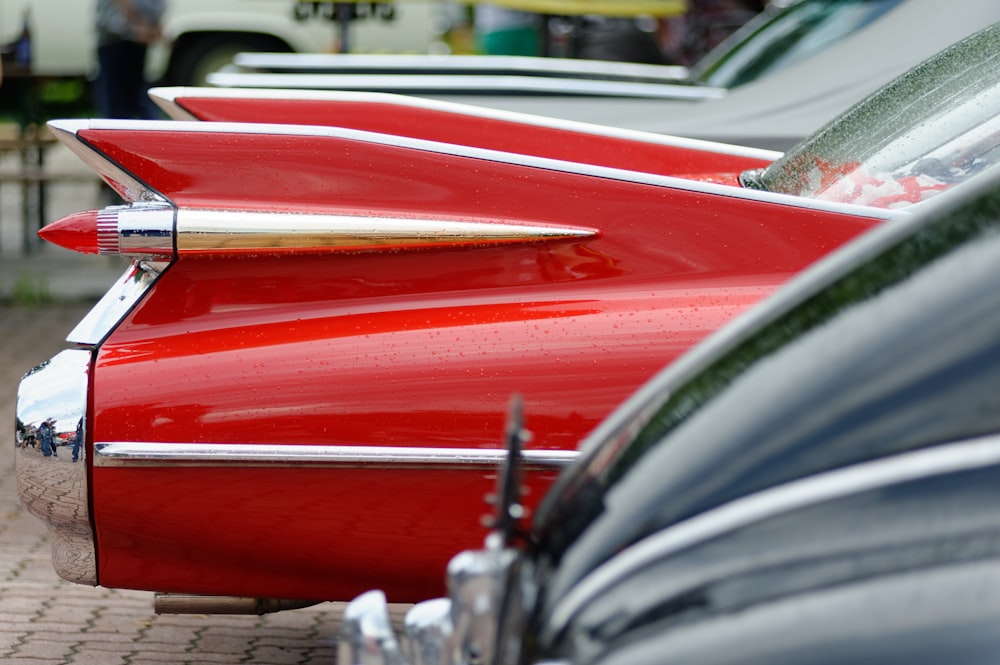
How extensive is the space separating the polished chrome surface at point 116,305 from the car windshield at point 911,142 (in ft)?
4.80

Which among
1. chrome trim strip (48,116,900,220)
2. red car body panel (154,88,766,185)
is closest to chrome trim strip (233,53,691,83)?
red car body panel (154,88,766,185)

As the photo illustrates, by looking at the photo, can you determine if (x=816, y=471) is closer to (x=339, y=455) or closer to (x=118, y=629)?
(x=339, y=455)

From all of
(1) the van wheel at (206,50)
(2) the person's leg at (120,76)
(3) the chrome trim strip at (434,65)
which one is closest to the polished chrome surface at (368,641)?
(3) the chrome trim strip at (434,65)

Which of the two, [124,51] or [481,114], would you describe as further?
[124,51]

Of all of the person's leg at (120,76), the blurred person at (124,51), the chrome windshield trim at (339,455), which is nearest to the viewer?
the chrome windshield trim at (339,455)

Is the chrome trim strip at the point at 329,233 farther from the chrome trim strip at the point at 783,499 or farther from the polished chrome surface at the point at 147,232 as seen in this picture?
the chrome trim strip at the point at 783,499

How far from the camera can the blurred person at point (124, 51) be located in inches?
377

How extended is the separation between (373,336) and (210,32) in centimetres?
1045

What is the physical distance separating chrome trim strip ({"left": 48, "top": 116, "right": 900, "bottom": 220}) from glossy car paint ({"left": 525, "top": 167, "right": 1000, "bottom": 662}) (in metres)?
1.20

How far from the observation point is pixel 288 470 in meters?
2.57

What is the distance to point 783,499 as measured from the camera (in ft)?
4.64

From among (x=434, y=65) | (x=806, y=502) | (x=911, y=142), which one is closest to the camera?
(x=806, y=502)

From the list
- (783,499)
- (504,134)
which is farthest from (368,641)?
(504,134)

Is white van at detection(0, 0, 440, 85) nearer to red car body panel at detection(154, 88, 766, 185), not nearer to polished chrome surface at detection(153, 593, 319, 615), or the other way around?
red car body panel at detection(154, 88, 766, 185)
